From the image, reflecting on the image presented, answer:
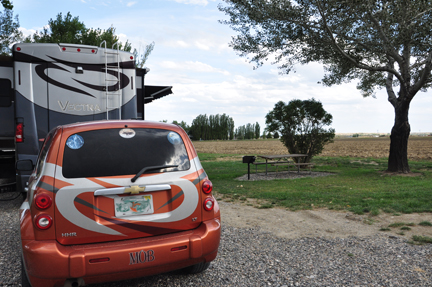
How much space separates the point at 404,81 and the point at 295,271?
12.4 metres

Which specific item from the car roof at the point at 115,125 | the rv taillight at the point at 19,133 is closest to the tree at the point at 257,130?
the rv taillight at the point at 19,133

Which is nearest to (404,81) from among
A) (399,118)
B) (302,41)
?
(399,118)

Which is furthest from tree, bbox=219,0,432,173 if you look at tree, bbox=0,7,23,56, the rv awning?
tree, bbox=0,7,23,56

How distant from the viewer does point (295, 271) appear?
373 cm

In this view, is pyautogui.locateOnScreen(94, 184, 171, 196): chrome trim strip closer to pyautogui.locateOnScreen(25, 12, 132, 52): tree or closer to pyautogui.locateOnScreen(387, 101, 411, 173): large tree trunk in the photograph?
pyautogui.locateOnScreen(387, 101, 411, 173): large tree trunk

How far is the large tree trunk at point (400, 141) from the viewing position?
44.2 ft

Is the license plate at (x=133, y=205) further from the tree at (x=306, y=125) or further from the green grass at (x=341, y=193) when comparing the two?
the tree at (x=306, y=125)

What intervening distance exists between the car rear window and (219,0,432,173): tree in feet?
33.4

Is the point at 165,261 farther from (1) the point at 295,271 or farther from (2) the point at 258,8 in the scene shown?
(2) the point at 258,8

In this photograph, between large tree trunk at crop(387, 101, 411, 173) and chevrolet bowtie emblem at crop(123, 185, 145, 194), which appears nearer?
chevrolet bowtie emblem at crop(123, 185, 145, 194)

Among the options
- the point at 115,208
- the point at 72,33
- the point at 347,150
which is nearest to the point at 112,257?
the point at 115,208

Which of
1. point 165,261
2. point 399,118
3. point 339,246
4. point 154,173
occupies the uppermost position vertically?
point 399,118

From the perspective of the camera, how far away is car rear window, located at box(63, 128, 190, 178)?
112 inches

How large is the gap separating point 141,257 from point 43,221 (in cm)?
85
